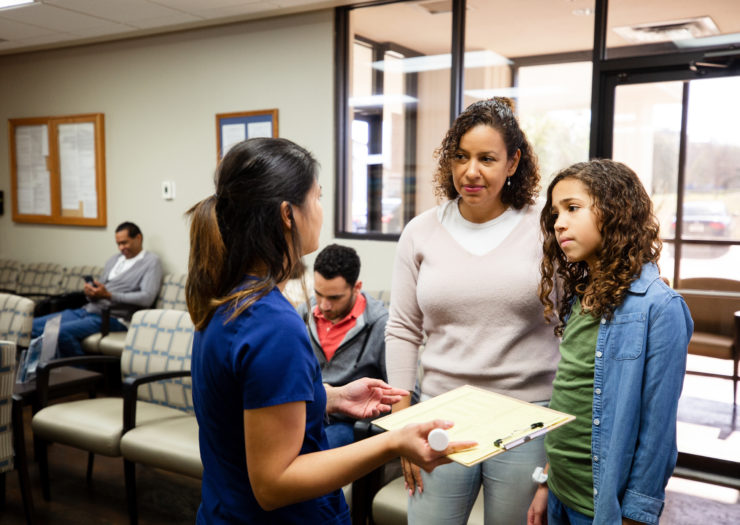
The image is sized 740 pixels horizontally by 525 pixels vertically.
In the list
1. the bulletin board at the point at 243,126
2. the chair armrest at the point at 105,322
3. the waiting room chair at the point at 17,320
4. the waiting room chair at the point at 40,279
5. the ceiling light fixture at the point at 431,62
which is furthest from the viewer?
the waiting room chair at the point at 40,279

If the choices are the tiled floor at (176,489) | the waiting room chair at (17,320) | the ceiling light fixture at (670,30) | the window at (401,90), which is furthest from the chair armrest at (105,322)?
the ceiling light fixture at (670,30)

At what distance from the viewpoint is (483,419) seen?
1130 millimetres

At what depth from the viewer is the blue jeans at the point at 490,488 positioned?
1.43 m

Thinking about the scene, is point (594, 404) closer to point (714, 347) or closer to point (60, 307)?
point (714, 347)

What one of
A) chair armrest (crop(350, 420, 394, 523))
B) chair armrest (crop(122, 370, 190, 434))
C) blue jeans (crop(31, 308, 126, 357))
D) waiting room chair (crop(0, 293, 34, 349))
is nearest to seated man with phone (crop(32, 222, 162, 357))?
blue jeans (crop(31, 308, 126, 357))

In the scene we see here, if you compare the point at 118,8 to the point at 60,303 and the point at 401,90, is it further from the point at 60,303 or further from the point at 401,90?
the point at 60,303

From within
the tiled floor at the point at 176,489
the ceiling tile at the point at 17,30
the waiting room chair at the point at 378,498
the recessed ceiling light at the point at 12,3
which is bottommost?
the tiled floor at the point at 176,489

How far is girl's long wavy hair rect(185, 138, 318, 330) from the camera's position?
0.98 m

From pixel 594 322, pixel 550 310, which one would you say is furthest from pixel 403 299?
pixel 594 322

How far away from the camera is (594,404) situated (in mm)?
1285

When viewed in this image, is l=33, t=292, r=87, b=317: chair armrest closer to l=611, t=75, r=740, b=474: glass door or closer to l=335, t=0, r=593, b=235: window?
l=335, t=0, r=593, b=235: window

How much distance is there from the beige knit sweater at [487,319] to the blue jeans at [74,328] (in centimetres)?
370

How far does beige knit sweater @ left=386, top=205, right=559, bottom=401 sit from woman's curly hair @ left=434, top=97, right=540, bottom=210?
57 millimetres

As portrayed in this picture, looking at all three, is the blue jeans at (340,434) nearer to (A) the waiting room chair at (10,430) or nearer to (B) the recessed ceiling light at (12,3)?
(A) the waiting room chair at (10,430)
